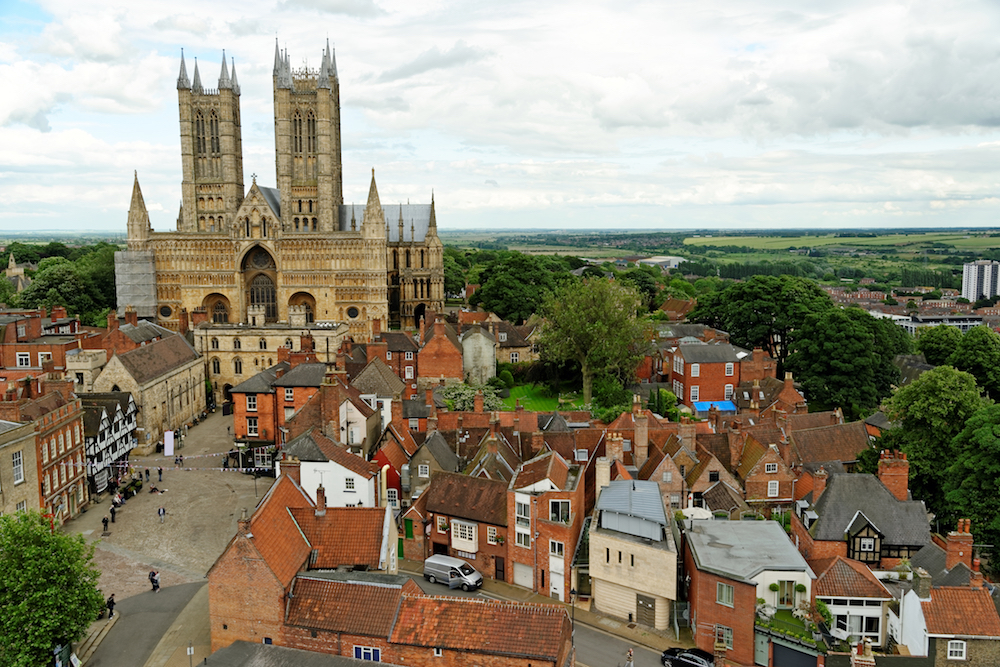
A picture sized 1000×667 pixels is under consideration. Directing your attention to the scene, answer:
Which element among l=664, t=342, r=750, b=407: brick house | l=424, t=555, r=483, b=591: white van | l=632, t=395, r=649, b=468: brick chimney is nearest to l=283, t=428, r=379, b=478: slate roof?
l=424, t=555, r=483, b=591: white van

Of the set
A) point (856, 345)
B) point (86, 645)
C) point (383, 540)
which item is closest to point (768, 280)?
point (856, 345)

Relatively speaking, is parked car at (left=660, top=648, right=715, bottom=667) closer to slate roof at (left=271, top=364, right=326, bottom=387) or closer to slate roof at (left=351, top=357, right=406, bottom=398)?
slate roof at (left=351, top=357, right=406, bottom=398)

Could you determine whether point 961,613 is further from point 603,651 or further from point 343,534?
point 343,534

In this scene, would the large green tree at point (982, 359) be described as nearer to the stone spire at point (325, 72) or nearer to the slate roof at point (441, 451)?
the slate roof at point (441, 451)

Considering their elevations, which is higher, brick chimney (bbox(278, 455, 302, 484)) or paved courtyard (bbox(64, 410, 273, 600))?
brick chimney (bbox(278, 455, 302, 484))

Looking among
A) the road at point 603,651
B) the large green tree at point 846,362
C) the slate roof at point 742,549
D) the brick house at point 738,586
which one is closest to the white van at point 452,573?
the road at point 603,651

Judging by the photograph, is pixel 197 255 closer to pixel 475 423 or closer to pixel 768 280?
pixel 475 423
